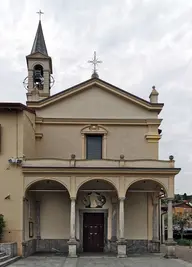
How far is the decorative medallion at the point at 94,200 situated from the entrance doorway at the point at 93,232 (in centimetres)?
63

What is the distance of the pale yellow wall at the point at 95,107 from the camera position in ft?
90.6

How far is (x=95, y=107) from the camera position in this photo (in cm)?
2775

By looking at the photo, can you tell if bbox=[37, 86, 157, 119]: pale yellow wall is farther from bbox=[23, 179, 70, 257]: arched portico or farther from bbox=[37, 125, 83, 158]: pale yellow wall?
bbox=[23, 179, 70, 257]: arched portico

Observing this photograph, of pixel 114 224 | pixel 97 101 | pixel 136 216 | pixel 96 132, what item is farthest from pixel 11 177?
pixel 136 216

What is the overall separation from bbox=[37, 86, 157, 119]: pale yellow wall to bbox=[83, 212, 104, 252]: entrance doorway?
6.41 metres

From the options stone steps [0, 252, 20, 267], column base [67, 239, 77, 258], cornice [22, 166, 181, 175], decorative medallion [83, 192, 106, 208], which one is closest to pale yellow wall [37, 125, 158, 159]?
decorative medallion [83, 192, 106, 208]

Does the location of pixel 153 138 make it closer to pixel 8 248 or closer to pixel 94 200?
pixel 94 200

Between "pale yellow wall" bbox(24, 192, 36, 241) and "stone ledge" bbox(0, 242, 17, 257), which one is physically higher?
"pale yellow wall" bbox(24, 192, 36, 241)

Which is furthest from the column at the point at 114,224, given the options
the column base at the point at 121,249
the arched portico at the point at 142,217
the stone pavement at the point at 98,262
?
the stone pavement at the point at 98,262

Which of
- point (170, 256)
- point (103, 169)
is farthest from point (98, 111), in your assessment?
point (170, 256)

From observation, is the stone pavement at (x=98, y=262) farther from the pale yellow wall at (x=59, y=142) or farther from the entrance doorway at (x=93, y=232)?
the pale yellow wall at (x=59, y=142)

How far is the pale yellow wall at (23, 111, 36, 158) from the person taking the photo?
23.8m

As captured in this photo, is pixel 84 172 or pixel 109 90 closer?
pixel 84 172

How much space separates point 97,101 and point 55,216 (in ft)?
25.6
